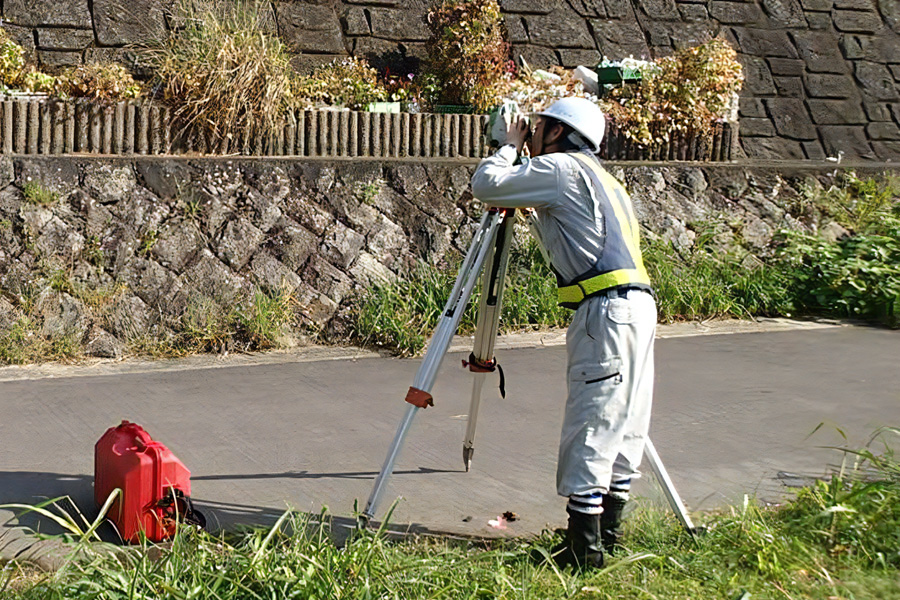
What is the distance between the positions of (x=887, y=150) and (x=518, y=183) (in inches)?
388

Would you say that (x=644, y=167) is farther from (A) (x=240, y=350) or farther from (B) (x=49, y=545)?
(B) (x=49, y=545)

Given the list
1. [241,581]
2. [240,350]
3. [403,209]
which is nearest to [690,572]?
[241,581]

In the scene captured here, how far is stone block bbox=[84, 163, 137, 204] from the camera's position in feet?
26.8

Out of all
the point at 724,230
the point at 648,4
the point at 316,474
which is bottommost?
the point at 316,474

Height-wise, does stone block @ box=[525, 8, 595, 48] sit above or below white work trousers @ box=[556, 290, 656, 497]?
above

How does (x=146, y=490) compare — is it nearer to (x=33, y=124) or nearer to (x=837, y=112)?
(x=33, y=124)

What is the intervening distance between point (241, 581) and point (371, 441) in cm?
236

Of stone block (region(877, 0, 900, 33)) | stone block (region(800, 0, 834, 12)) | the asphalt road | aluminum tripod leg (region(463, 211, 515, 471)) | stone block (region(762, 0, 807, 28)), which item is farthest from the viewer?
stone block (region(877, 0, 900, 33))

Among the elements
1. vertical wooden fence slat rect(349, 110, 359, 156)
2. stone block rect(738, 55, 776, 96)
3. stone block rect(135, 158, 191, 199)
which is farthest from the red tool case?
stone block rect(738, 55, 776, 96)

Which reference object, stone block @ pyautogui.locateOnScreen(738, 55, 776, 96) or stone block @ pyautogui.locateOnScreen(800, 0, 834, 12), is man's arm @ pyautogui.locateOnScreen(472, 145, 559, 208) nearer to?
stone block @ pyautogui.locateOnScreen(738, 55, 776, 96)

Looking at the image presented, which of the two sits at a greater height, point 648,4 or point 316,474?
point 648,4

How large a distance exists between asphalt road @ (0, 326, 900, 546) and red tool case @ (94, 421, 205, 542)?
0.98ft

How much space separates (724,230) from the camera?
33.0ft

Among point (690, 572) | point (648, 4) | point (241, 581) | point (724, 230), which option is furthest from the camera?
point (648, 4)
